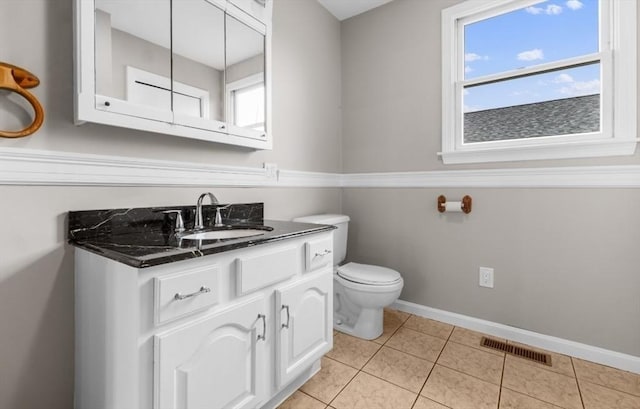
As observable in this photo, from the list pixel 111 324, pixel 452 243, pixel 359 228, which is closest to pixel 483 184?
pixel 452 243

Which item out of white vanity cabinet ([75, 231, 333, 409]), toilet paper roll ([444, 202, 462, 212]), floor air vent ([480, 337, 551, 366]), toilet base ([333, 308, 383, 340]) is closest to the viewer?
white vanity cabinet ([75, 231, 333, 409])

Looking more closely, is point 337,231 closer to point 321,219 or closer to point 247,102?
point 321,219

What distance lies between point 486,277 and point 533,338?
431 mm

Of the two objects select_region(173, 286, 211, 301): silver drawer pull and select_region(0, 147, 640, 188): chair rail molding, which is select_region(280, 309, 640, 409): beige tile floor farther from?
select_region(0, 147, 640, 188): chair rail molding

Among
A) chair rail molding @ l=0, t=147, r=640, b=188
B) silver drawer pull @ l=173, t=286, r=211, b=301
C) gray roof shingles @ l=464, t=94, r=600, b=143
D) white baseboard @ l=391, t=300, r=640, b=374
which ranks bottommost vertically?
white baseboard @ l=391, t=300, r=640, b=374

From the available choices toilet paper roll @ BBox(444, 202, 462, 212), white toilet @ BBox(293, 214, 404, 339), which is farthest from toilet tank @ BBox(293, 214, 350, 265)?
toilet paper roll @ BBox(444, 202, 462, 212)

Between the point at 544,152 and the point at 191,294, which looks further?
the point at 544,152

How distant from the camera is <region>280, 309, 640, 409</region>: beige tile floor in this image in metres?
1.37

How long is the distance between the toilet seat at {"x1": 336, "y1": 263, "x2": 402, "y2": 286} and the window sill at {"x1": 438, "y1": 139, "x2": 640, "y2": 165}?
906 millimetres

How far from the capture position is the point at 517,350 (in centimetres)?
181

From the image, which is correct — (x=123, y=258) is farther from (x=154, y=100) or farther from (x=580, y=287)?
(x=580, y=287)

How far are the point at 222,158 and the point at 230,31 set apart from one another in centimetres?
68

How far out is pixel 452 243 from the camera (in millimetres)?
2133

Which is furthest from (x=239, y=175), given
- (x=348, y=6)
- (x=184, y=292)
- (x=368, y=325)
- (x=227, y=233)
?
(x=348, y=6)
